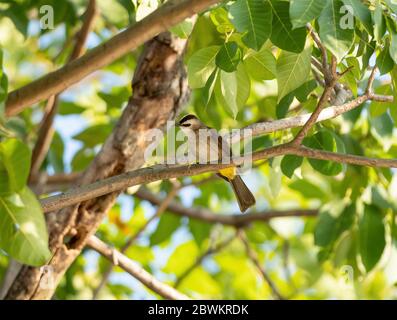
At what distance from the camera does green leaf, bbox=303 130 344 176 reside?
3703 millimetres

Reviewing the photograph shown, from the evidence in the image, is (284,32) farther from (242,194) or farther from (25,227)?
(242,194)

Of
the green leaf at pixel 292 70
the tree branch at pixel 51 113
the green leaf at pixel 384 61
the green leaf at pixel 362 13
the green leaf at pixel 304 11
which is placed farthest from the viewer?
the tree branch at pixel 51 113

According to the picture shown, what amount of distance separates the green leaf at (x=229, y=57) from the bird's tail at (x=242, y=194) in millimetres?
1308

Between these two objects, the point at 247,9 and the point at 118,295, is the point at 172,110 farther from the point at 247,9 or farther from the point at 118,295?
the point at 118,295

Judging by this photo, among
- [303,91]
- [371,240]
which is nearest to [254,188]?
[371,240]

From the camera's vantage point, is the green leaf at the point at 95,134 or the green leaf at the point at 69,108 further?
the green leaf at the point at 69,108

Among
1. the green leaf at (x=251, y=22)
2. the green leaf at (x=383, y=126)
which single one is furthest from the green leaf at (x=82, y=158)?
the green leaf at (x=251, y=22)

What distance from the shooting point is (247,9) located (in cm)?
287

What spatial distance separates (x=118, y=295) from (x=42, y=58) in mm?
2458

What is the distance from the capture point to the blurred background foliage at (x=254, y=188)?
159 inches

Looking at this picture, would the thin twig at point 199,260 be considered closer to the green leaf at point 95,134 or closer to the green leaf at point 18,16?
the green leaf at point 95,134

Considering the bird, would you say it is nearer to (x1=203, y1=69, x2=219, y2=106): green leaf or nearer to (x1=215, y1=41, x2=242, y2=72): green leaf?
(x1=203, y1=69, x2=219, y2=106): green leaf
